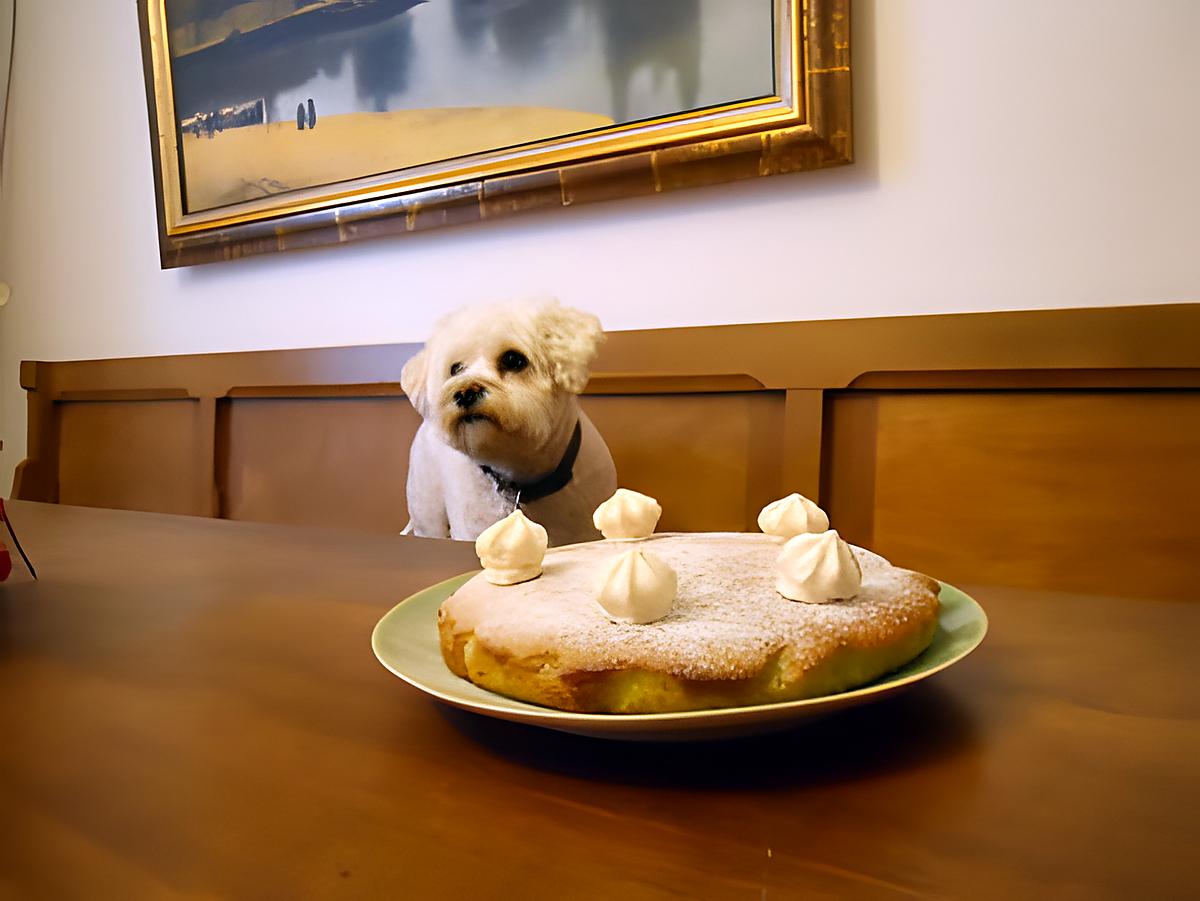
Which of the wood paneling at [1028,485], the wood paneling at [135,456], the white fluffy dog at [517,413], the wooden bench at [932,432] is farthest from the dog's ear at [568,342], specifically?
the wood paneling at [135,456]

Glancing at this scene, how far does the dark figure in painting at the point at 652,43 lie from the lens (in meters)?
1.33

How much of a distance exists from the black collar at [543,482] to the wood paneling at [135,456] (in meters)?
1.19

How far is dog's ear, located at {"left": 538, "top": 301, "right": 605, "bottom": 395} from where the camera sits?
3.50 feet

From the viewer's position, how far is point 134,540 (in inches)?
31.4

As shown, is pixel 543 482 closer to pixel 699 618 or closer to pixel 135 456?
pixel 699 618

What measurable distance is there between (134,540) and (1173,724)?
2.74ft

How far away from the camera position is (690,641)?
0.95 feet

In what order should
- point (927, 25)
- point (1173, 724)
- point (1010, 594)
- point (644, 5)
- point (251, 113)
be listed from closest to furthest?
point (1173, 724), point (1010, 594), point (927, 25), point (644, 5), point (251, 113)

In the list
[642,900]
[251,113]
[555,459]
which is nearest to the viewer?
[642,900]

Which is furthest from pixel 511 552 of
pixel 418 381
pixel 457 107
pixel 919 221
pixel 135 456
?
pixel 135 456

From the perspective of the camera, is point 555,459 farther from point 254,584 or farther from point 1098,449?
point 1098,449

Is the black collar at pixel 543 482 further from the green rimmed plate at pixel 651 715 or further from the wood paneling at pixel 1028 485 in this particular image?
the green rimmed plate at pixel 651 715

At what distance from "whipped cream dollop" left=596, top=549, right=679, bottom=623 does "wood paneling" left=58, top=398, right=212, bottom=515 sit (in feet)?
6.26

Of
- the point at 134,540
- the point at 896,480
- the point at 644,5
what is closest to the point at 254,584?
the point at 134,540
